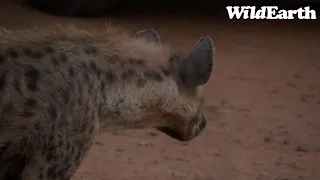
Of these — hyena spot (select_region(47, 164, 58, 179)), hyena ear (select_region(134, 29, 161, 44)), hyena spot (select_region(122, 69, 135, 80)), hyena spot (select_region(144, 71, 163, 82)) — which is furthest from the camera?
hyena ear (select_region(134, 29, 161, 44))

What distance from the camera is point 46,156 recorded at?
3.13 m

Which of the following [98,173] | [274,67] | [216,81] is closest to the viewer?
[98,173]

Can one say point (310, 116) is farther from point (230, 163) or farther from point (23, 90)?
point (23, 90)

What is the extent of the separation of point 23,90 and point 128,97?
68 centimetres

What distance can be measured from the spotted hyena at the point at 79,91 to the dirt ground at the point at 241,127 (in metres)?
1.84

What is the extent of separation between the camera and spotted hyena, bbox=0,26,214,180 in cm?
309

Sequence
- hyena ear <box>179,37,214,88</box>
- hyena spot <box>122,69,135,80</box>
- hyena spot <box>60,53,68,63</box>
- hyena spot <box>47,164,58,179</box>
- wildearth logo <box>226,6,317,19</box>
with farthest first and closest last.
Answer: wildearth logo <box>226,6,317,19</box>, hyena ear <box>179,37,214,88</box>, hyena spot <box>122,69,135,80</box>, hyena spot <box>60,53,68,63</box>, hyena spot <box>47,164,58,179</box>

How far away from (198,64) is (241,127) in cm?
324

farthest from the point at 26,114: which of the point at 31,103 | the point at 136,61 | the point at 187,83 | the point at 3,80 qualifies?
the point at 187,83

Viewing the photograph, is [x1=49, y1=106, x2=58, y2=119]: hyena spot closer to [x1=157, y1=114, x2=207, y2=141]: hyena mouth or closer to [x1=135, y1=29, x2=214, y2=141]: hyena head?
[x1=135, y1=29, x2=214, y2=141]: hyena head

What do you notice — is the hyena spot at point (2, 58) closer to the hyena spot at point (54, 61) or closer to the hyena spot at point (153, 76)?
the hyena spot at point (54, 61)

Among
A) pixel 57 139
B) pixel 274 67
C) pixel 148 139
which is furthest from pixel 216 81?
pixel 57 139

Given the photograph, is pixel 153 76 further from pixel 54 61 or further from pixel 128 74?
pixel 54 61

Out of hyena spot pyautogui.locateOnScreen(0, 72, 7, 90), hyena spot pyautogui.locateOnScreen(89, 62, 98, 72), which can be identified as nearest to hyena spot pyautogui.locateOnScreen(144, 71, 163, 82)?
→ hyena spot pyautogui.locateOnScreen(89, 62, 98, 72)
